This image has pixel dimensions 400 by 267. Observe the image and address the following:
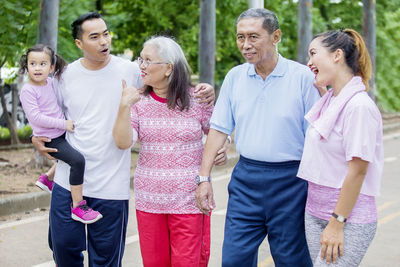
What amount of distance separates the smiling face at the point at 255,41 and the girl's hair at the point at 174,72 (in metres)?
0.46

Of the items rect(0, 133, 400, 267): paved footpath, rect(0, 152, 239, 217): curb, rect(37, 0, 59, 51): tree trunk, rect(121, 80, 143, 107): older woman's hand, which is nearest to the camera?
rect(121, 80, 143, 107): older woman's hand

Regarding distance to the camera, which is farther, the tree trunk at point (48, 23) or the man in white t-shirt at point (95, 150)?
the tree trunk at point (48, 23)

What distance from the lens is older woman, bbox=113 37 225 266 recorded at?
393 cm

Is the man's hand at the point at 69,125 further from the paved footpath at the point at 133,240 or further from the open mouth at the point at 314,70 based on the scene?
the paved footpath at the point at 133,240

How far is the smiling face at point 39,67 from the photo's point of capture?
13.5 feet

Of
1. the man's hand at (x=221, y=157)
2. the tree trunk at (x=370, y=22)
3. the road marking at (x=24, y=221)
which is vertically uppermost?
the tree trunk at (x=370, y=22)

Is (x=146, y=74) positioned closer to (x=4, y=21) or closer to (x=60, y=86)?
(x=60, y=86)

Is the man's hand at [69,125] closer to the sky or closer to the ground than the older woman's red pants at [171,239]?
closer to the sky

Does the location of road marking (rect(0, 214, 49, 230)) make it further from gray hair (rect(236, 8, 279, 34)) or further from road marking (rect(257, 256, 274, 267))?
gray hair (rect(236, 8, 279, 34))

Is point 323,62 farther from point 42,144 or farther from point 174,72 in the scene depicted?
point 42,144

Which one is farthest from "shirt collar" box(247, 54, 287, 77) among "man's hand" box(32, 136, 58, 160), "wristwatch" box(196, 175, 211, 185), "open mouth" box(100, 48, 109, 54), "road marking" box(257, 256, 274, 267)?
"road marking" box(257, 256, 274, 267)

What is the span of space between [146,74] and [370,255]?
3.24 meters

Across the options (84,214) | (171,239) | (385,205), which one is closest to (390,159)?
(385,205)

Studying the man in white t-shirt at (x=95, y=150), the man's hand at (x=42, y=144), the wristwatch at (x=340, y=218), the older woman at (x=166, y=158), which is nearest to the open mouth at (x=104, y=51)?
the man in white t-shirt at (x=95, y=150)
